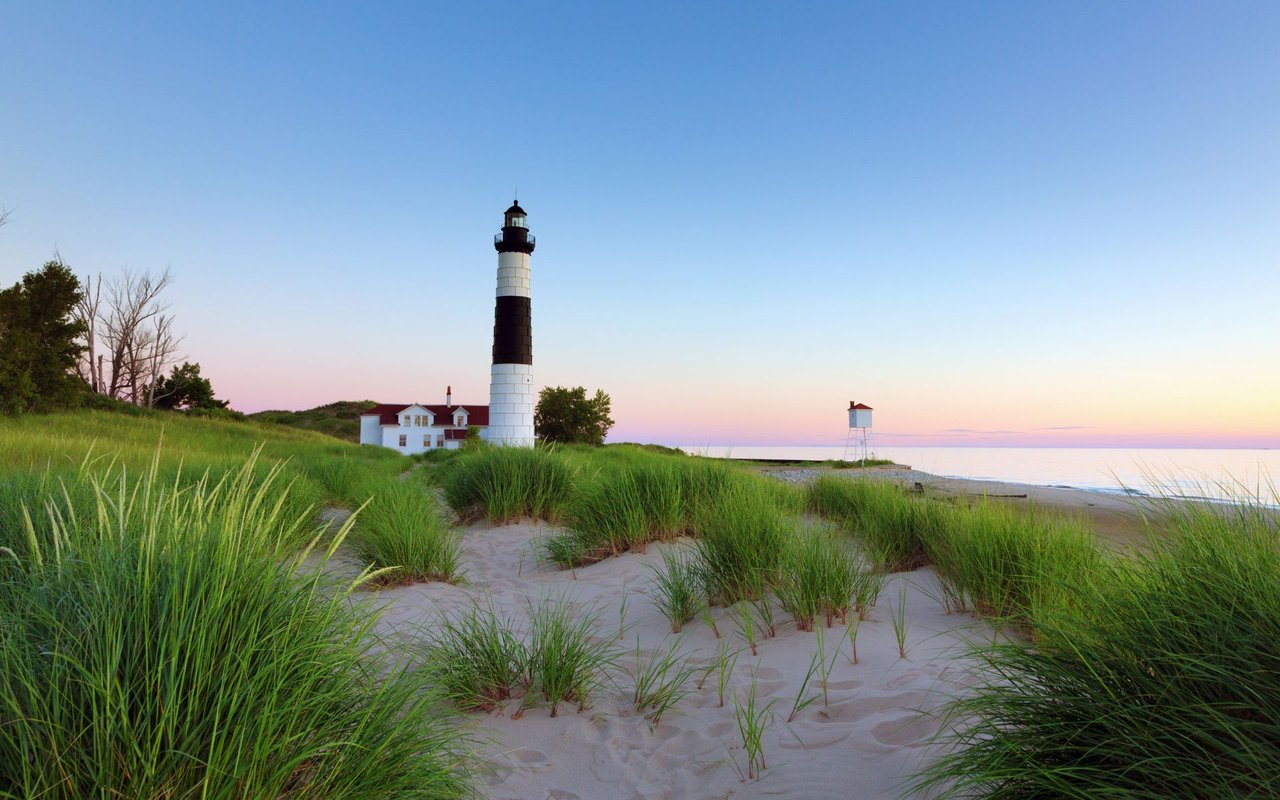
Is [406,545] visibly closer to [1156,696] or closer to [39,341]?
[1156,696]

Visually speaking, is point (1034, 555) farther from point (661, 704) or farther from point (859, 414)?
point (859, 414)

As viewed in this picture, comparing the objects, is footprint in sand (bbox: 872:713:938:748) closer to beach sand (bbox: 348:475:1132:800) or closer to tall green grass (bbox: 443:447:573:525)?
beach sand (bbox: 348:475:1132:800)

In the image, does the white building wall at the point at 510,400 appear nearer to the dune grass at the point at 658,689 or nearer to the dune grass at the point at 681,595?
the dune grass at the point at 681,595

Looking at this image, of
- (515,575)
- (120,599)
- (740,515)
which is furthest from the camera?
(515,575)

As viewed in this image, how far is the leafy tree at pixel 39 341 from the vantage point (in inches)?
848

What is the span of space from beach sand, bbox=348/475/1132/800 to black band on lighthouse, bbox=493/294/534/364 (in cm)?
1973

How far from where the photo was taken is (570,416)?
42.2 m

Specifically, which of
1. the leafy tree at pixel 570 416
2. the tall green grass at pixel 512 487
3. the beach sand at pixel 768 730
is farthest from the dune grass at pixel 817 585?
the leafy tree at pixel 570 416

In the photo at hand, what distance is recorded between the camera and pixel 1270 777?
1.77 meters

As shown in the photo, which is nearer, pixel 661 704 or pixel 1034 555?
pixel 661 704

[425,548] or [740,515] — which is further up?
[740,515]

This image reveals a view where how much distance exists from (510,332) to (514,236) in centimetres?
370

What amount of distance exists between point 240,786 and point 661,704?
7.23 feet

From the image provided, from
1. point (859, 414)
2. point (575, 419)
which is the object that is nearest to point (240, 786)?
point (859, 414)
